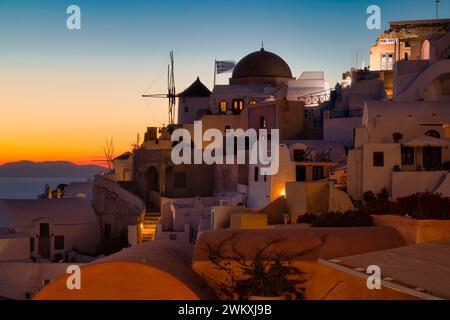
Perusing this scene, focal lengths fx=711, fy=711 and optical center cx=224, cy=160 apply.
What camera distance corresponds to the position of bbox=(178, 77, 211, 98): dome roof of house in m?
48.2

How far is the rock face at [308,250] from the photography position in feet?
34.4

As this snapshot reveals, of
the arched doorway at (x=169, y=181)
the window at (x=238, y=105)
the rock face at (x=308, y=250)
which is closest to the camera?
the rock face at (x=308, y=250)

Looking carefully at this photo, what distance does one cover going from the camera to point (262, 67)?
1794 inches

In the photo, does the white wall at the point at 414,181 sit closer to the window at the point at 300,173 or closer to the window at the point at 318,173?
the window at the point at 318,173

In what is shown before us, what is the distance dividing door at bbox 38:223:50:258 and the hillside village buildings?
0.07 m

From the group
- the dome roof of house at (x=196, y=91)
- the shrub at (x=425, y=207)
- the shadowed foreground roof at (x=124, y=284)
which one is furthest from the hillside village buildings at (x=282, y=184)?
the shrub at (x=425, y=207)

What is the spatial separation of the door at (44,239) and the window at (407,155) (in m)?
22.4

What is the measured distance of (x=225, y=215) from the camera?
26984 mm

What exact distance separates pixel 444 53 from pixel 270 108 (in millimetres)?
8886

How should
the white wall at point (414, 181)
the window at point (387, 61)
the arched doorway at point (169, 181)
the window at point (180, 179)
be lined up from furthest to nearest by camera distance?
the window at point (387, 61) < the window at point (180, 179) < the arched doorway at point (169, 181) < the white wall at point (414, 181)

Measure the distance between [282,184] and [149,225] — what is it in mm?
9971

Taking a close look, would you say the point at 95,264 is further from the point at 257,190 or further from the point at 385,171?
the point at 257,190

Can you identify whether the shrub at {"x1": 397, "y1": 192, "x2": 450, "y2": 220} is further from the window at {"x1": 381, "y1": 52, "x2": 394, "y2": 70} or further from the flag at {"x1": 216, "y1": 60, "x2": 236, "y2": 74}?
the flag at {"x1": 216, "y1": 60, "x2": 236, "y2": 74}
